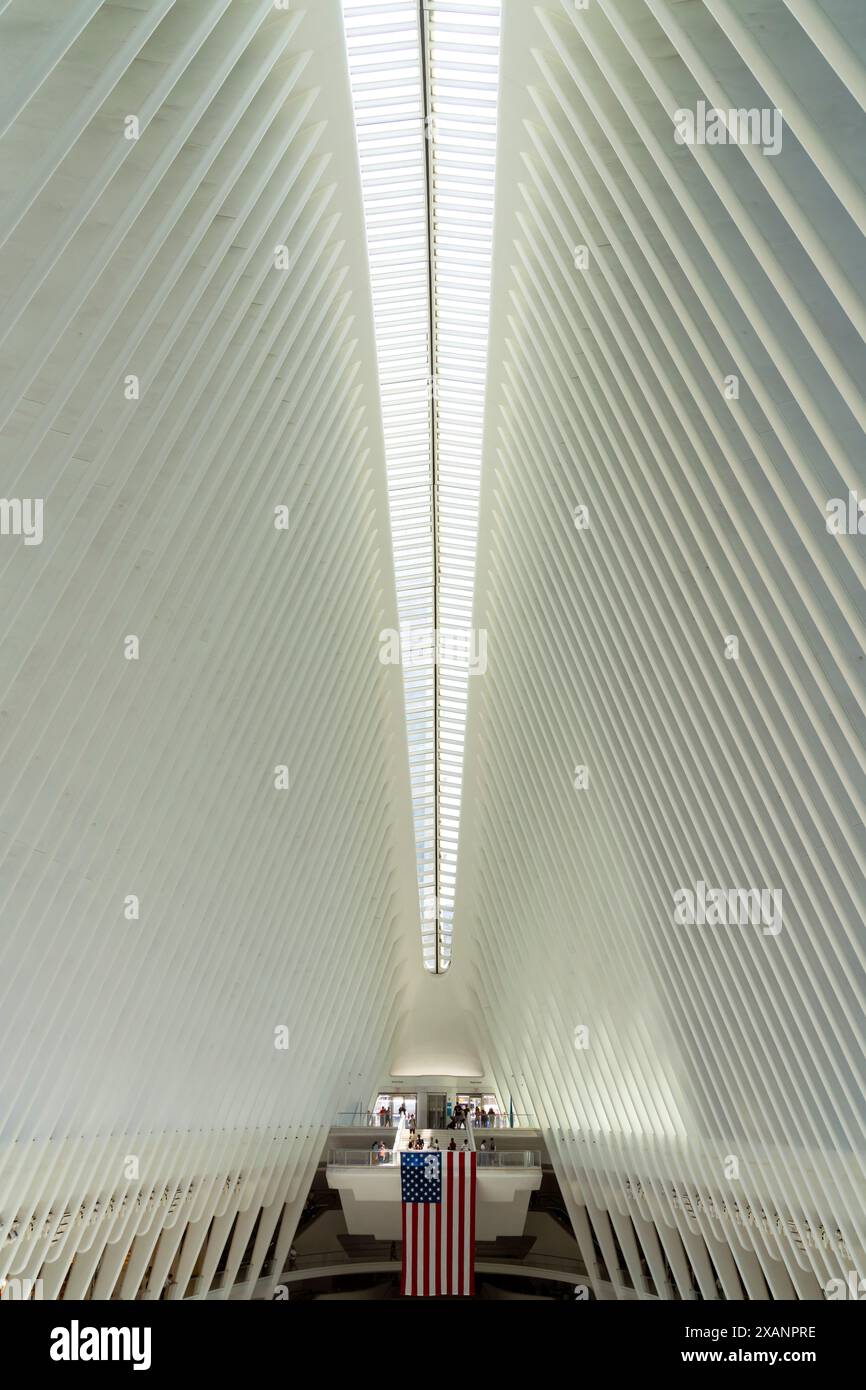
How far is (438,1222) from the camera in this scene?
856 inches

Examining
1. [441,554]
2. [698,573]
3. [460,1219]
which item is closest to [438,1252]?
[460,1219]

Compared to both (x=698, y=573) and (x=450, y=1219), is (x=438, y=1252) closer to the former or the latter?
(x=450, y=1219)

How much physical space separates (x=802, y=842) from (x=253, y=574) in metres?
7.77

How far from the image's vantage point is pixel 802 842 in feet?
36.3

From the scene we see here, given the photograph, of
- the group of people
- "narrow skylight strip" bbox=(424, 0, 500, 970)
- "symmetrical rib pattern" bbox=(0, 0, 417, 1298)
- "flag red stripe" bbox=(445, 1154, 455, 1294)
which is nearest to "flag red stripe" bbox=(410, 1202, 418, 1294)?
"flag red stripe" bbox=(445, 1154, 455, 1294)

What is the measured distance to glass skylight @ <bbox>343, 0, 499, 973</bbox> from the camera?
11.1m

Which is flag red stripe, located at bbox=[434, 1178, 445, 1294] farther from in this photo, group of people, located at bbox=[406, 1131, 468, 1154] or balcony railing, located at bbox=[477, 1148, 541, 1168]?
group of people, located at bbox=[406, 1131, 468, 1154]

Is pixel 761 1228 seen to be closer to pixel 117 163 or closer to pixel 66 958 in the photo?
pixel 66 958

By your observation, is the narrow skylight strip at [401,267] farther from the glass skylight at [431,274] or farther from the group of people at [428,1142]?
the group of people at [428,1142]

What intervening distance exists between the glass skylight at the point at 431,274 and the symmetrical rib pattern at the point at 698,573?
0.54 m

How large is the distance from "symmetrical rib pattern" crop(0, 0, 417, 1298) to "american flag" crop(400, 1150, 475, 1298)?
12.7 ft

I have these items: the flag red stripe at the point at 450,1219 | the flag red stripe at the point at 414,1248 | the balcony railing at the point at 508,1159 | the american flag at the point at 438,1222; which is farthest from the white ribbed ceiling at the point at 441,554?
the flag red stripe at the point at 414,1248

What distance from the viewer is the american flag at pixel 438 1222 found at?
21.1 m
